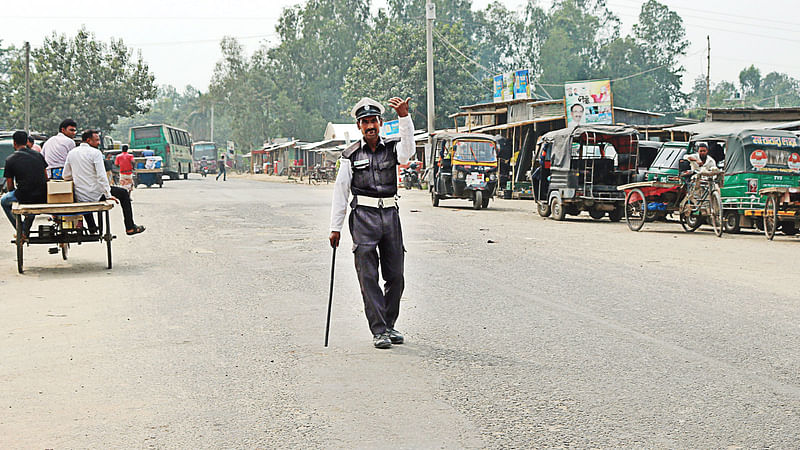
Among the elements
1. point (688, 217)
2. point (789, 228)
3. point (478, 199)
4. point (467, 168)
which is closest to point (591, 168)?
point (688, 217)

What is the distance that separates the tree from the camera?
5694 cm

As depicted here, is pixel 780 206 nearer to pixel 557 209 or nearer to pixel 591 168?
pixel 591 168

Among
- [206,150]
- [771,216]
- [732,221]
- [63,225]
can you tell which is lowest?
[732,221]

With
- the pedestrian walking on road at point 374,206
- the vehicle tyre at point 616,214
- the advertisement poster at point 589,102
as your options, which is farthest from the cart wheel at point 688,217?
the advertisement poster at point 589,102

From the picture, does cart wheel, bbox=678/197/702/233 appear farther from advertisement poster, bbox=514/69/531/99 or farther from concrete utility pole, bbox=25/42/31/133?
concrete utility pole, bbox=25/42/31/133

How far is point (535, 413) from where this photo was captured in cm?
475

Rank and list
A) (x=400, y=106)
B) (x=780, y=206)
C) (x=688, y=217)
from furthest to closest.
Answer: (x=688, y=217), (x=780, y=206), (x=400, y=106)

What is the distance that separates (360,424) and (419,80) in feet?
189

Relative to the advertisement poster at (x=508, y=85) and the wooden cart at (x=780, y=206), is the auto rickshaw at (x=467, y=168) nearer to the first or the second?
the wooden cart at (x=780, y=206)

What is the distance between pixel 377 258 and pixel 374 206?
0.42 metres

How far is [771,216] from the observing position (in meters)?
16.1

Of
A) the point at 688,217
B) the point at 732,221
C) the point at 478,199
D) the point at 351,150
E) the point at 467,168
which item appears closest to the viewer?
the point at 351,150

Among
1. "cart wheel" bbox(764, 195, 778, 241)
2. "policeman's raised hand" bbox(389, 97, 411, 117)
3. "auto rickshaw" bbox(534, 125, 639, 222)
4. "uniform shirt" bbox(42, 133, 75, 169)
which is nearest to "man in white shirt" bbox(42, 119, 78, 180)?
"uniform shirt" bbox(42, 133, 75, 169)

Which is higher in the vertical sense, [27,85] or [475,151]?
[27,85]
